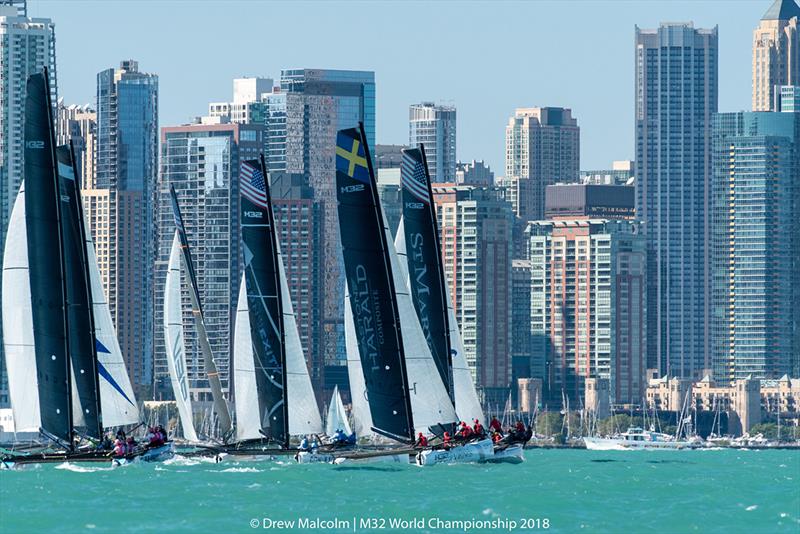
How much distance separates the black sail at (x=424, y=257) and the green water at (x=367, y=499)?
5.48 m

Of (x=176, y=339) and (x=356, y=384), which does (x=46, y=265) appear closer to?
(x=356, y=384)

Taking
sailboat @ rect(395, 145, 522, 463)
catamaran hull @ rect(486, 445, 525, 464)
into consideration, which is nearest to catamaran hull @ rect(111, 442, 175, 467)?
sailboat @ rect(395, 145, 522, 463)

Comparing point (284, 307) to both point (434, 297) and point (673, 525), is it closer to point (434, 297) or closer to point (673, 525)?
point (434, 297)

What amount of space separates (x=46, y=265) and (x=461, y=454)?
55.2ft

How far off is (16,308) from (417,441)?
1571cm

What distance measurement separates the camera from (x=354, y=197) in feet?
282

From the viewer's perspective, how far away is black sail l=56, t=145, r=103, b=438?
87.1 m

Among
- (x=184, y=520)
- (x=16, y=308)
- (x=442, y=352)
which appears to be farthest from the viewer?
(x=442, y=352)

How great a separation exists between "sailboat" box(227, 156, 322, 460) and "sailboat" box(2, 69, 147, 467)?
6.33 meters

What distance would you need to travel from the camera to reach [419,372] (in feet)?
284

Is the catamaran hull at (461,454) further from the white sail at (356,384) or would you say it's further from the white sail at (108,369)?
the white sail at (108,369)

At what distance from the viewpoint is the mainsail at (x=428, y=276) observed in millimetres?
91750

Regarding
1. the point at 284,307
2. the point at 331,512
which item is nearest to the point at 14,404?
the point at 284,307

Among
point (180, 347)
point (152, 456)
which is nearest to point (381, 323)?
point (152, 456)
